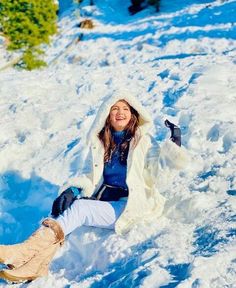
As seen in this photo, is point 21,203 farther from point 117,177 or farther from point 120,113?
point 120,113

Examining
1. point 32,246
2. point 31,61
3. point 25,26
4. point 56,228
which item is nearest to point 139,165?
point 56,228

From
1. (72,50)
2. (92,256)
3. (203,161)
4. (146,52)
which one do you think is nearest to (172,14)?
(72,50)

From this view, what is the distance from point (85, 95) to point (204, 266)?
617 centimetres

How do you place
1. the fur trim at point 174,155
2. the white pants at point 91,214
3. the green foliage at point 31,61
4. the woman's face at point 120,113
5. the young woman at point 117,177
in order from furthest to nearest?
the green foliage at point 31,61 → the woman's face at point 120,113 → the fur trim at point 174,155 → the young woman at point 117,177 → the white pants at point 91,214

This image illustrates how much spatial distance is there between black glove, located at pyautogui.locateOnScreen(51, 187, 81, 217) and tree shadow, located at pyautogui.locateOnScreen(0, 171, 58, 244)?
105 cm

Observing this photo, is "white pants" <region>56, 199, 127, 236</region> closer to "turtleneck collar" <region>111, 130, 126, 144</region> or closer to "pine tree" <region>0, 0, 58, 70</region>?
"turtleneck collar" <region>111, 130, 126, 144</region>

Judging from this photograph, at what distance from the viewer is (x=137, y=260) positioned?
13.4 feet

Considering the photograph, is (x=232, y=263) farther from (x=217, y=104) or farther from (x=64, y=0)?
(x=64, y=0)

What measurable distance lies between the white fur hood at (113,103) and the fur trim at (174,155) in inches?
11.0

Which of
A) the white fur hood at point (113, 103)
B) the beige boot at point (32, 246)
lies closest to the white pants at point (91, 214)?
the beige boot at point (32, 246)

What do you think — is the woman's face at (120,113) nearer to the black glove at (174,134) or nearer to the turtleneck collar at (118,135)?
the turtleneck collar at (118,135)

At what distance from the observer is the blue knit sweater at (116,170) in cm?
496

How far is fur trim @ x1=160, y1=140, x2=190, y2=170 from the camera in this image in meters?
4.78

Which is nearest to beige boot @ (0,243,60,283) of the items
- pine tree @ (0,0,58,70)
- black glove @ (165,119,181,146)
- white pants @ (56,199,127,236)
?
white pants @ (56,199,127,236)
